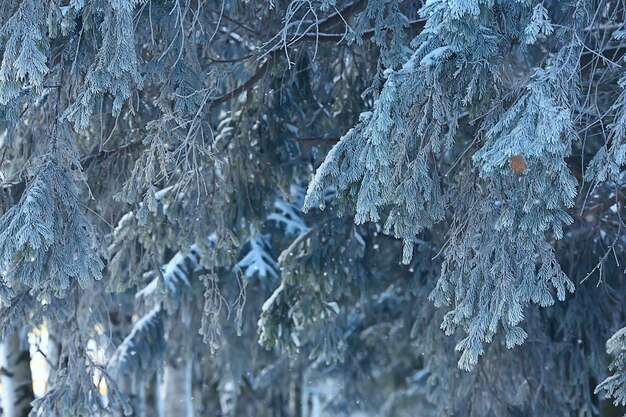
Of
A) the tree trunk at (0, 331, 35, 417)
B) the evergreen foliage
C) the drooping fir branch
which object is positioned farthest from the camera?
the tree trunk at (0, 331, 35, 417)

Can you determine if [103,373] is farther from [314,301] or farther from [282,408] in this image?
[282,408]

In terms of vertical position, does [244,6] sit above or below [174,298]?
above

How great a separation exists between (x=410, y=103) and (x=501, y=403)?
3588 mm

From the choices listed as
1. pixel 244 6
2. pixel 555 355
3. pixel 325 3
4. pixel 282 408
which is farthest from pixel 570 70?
pixel 282 408

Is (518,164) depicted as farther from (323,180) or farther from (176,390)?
(176,390)

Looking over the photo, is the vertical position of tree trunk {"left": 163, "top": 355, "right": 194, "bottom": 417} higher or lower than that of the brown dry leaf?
higher

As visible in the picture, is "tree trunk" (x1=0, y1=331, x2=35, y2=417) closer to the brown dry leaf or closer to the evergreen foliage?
the evergreen foliage

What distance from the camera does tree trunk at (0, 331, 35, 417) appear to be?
830 centimetres

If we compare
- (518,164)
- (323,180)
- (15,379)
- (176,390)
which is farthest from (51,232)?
(176,390)

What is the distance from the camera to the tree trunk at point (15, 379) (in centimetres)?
830

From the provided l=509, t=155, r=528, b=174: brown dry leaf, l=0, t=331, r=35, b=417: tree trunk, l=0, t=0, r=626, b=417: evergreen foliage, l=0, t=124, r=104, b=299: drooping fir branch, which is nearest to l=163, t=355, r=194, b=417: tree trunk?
l=0, t=0, r=626, b=417: evergreen foliage

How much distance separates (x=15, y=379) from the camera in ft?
27.4

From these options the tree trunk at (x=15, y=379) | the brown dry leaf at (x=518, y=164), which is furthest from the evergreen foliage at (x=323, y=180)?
the tree trunk at (x=15, y=379)

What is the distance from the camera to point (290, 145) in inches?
307
